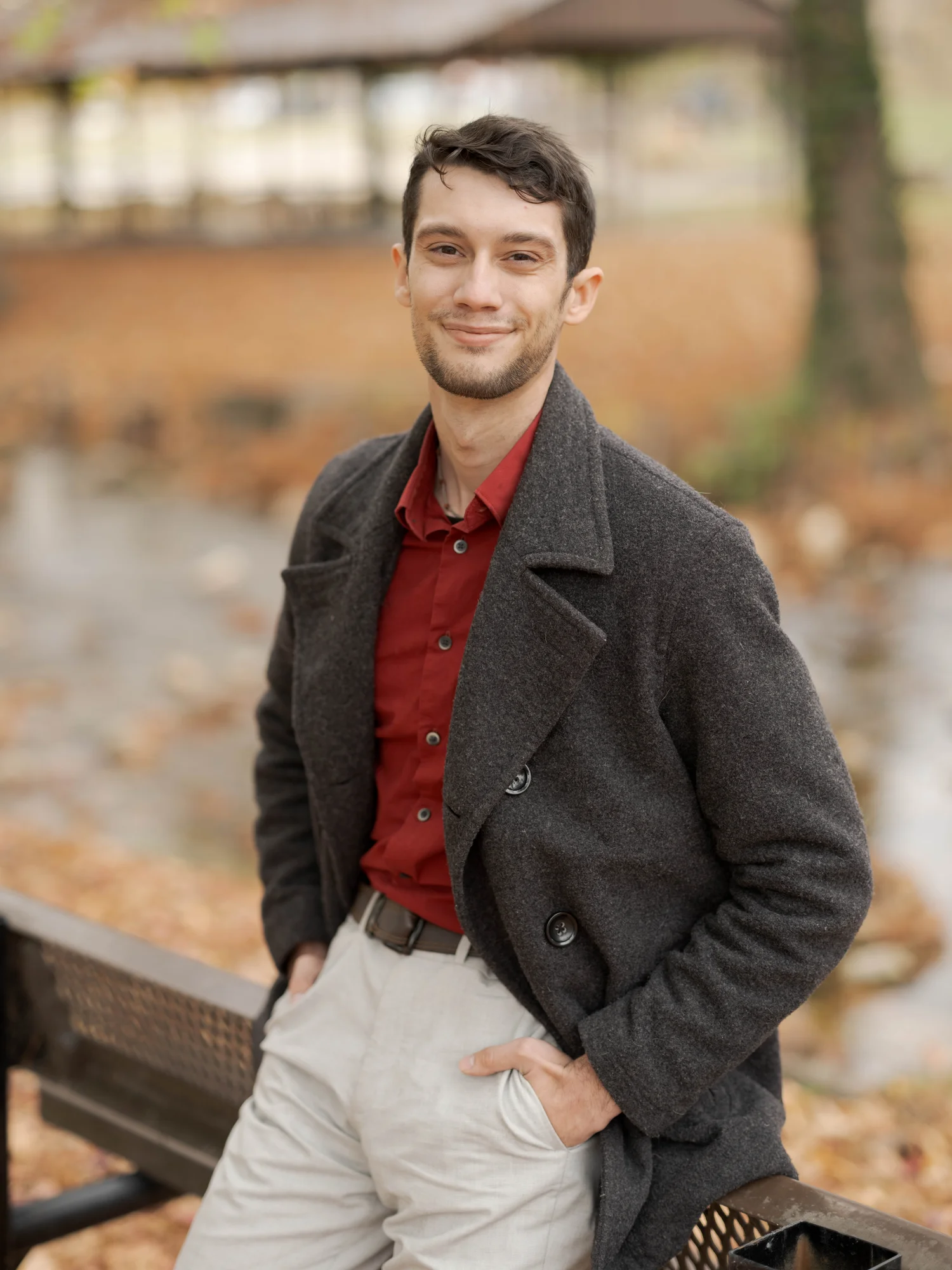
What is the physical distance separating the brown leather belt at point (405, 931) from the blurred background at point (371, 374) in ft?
5.20

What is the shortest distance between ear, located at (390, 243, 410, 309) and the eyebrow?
0.41 ft

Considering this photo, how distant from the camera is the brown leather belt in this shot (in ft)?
6.35

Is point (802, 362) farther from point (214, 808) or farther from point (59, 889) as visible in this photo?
point (59, 889)

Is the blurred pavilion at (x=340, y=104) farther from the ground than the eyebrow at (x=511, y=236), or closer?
farther from the ground

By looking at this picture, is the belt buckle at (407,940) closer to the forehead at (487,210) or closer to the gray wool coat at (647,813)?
the gray wool coat at (647,813)

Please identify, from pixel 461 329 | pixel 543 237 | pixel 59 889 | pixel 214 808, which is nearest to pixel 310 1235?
pixel 461 329

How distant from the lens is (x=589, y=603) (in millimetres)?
1776

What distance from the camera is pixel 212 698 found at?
761 centimetres

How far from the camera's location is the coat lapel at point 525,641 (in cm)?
177

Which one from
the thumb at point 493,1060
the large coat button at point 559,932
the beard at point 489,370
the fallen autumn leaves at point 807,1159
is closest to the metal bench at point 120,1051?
the fallen autumn leaves at point 807,1159

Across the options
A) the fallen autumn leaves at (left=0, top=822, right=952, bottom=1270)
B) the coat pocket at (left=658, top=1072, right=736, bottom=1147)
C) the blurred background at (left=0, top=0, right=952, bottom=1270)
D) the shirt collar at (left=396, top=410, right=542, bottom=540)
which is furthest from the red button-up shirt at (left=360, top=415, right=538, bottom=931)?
the blurred background at (left=0, top=0, right=952, bottom=1270)

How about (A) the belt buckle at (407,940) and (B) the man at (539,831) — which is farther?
(A) the belt buckle at (407,940)

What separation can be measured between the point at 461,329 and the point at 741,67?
14.4m

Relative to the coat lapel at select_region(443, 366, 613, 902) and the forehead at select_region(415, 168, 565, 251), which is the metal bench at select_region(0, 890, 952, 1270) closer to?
the coat lapel at select_region(443, 366, 613, 902)
